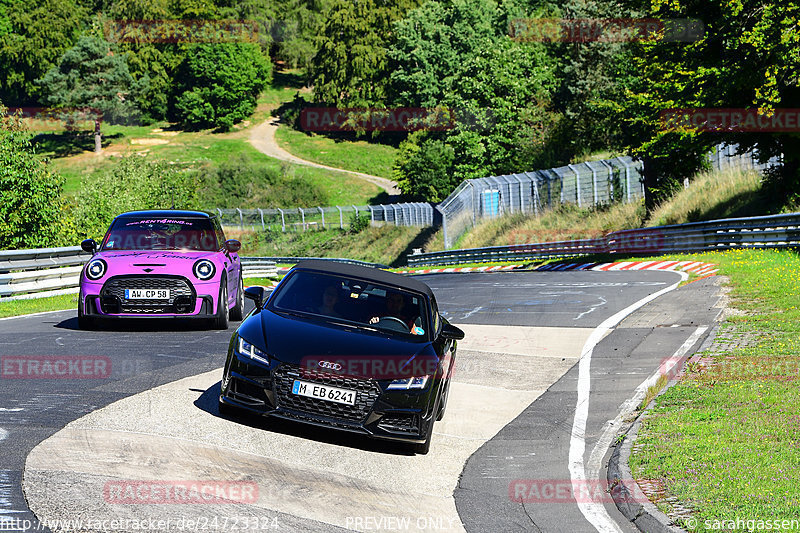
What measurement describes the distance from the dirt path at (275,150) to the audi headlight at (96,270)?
258 ft

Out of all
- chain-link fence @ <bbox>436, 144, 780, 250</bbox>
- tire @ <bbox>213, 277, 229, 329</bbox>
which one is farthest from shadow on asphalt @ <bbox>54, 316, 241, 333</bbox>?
chain-link fence @ <bbox>436, 144, 780, 250</bbox>

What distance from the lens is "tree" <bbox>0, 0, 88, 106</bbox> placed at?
408 ft

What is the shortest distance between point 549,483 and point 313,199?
8448 cm

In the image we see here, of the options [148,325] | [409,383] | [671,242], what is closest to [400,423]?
[409,383]

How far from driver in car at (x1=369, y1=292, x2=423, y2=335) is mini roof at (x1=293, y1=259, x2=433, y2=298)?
15cm

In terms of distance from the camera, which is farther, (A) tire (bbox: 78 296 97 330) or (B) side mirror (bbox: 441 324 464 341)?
(A) tire (bbox: 78 296 97 330)

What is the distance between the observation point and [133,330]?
14.1 metres

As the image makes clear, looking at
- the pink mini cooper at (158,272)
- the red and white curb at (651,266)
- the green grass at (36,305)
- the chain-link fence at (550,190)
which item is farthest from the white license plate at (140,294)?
the chain-link fence at (550,190)

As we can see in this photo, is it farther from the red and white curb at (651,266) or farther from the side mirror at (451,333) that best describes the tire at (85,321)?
the red and white curb at (651,266)

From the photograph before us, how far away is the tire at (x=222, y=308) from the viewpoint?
14.0 m

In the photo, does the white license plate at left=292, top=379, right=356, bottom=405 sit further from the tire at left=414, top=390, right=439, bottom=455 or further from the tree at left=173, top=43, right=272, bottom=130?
the tree at left=173, top=43, right=272, bottom=130

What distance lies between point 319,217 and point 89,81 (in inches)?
1913

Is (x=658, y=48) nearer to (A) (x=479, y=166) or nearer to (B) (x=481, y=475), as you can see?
(B) (x=481, y=475)

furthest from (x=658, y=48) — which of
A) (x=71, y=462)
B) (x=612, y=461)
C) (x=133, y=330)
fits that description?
(x=71, y=462)
